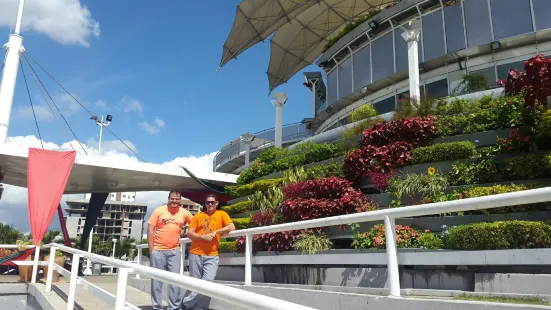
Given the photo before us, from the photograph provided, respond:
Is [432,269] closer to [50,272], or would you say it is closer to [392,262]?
[392,262]

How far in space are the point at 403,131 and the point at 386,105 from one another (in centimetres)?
1134

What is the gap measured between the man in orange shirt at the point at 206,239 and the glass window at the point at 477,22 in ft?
48.6

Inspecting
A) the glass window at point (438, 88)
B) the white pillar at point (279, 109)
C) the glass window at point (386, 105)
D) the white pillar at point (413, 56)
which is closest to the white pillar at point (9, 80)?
the white pillar at point (279, 109)

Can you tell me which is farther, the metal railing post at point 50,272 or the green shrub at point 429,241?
the metal railing post at point 50,272

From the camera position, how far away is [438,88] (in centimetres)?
1875

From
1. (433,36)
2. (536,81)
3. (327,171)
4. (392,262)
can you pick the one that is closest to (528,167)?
(536,81)

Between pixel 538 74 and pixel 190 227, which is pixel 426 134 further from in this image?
pixel 190 227

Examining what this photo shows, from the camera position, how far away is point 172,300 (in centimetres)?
556

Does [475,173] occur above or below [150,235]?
above

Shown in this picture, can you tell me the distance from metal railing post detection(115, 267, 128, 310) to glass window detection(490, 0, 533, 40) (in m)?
17.2

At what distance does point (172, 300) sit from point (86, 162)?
10796 mm

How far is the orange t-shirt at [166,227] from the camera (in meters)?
6.41

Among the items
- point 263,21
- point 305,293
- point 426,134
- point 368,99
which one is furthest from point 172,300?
point 263,21

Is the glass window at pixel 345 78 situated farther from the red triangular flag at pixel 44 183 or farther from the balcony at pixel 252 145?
the red triangular flag at pixel 44 183
